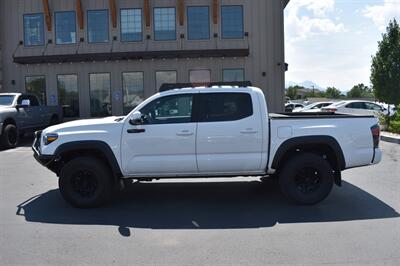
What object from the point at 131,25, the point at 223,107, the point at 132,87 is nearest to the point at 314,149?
the point at 223,107

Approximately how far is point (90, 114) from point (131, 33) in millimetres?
4935

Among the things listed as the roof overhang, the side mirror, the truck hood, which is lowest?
the truck hood

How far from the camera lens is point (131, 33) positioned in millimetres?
23297

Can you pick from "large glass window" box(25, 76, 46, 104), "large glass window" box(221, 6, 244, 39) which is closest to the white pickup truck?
"large glass window" box(221, 6, 244, 39)

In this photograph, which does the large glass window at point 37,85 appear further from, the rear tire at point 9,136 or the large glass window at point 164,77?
the rear tire at point 9,136

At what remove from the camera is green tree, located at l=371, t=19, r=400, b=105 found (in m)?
19.0

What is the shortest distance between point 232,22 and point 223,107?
1729cm

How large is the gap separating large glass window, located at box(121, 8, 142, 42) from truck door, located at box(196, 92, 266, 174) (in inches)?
692

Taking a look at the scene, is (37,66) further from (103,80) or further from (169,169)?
(169,169)

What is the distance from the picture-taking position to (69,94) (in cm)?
2392

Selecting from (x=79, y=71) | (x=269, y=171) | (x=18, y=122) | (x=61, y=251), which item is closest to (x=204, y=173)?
(x=269, y=171)

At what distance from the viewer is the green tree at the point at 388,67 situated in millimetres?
19047

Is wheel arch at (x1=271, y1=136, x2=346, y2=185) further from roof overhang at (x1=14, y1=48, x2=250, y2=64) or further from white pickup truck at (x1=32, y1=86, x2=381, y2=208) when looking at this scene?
roof overhang at (x1=14, y1=48, x2=250, y2=64)

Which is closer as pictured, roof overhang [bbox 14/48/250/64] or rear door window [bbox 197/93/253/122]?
rear door window [bbox 197/93/253/122]
